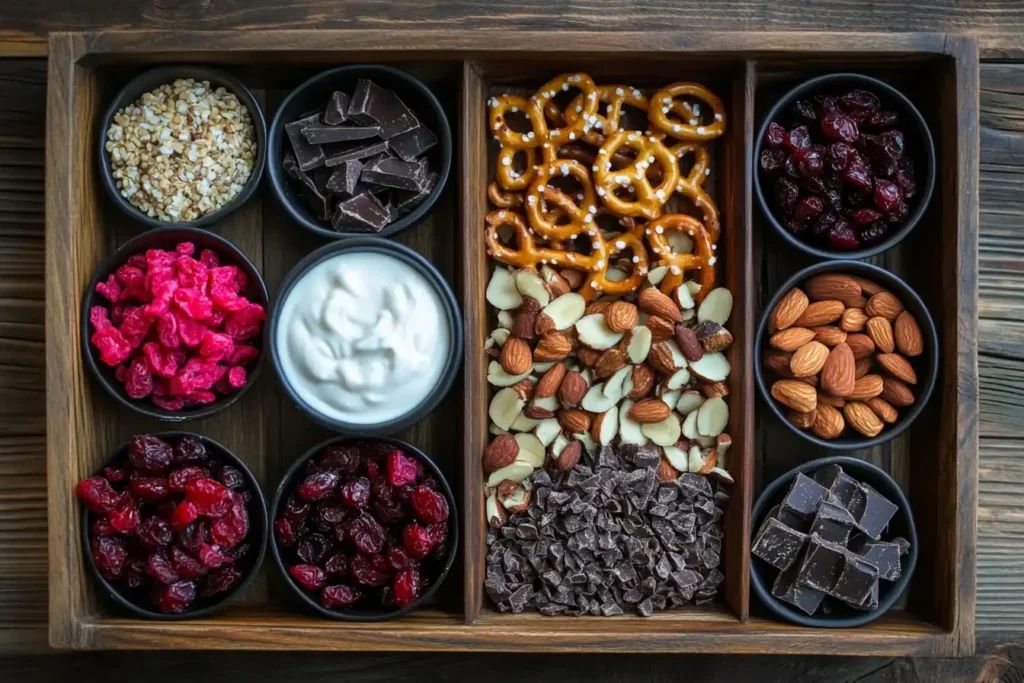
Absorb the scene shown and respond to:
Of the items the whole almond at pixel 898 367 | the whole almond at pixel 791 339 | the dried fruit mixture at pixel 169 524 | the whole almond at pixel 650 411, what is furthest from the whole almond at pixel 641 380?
the dried fruit mixture at pixel 169 524

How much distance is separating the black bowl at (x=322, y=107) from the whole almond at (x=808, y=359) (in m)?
0.77

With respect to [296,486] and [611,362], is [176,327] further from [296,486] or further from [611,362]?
[611,362]

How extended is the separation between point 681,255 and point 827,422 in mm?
435

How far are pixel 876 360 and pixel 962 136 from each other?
0.45 meters

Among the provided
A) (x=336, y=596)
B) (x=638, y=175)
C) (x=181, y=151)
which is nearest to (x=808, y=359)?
(x=638, y=175)

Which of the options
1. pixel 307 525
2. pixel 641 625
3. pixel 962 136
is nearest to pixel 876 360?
pixel 962 136

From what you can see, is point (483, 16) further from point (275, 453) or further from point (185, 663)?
point (185, 663)

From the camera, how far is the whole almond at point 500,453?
1.57 meters

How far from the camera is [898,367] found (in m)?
1.54

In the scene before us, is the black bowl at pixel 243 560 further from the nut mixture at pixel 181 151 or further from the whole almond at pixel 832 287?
the whole almond at pixel 832 287

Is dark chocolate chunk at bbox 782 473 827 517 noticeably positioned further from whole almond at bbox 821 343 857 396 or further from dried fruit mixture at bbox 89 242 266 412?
dried fruit mixture at bbox 89 242 266 412

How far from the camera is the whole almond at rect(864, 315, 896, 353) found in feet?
5.05

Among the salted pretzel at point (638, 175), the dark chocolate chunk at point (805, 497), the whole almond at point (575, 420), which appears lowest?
the dark chocolate chunk at point (805, 497)

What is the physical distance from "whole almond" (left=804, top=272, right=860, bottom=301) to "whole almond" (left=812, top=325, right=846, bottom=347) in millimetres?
65
